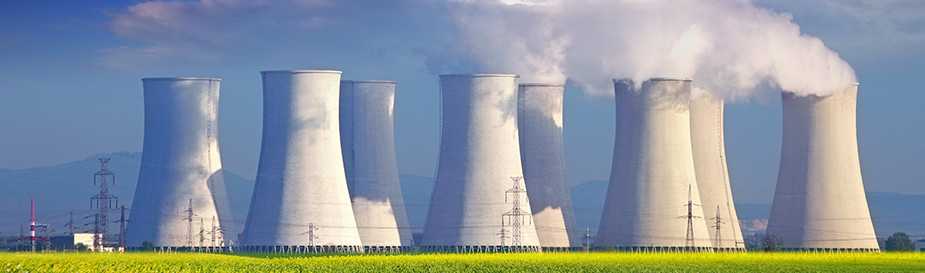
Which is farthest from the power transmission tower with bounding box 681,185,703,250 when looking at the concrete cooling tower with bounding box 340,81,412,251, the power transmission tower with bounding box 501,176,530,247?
the concrete cooling tower with bounding box 340,81,412,251

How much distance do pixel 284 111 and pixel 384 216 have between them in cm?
752

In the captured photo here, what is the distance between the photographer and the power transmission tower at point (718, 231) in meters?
59.7

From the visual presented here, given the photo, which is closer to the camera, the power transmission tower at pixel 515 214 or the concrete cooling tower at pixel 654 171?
the concrete cooling tower at pixel 654 171

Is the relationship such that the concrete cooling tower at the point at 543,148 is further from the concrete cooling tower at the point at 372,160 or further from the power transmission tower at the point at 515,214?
the power transmission tower at the point at 515,214

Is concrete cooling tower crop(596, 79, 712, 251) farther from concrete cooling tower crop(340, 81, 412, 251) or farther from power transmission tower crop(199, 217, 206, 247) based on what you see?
power transmission tower crop(199, 217, 206, 247)

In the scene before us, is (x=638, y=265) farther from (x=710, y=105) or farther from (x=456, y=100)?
(x=710, y=105)

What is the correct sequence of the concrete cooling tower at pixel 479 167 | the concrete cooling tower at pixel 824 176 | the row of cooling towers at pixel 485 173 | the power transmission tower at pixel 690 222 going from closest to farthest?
1. the power transmission tower at pixel 690 222
2. the row of cooling towers at pixel 485 173
3. the concrete cooling tower at pixel 824 176
4. the concrete cooling tower at pixel 479 167

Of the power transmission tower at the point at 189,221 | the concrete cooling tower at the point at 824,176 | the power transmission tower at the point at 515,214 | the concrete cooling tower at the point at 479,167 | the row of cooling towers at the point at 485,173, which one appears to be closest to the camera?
the row of cooling towers at the point at 485,173

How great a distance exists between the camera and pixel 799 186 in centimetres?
5791

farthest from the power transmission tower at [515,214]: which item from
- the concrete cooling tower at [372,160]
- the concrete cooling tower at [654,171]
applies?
the concrete cooling tower at [372,160]

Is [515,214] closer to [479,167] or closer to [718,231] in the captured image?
[479,167]

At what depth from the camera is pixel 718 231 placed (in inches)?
2357

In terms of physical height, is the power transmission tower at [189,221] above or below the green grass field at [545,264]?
above

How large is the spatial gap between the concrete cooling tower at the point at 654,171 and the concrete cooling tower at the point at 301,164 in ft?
28.5
